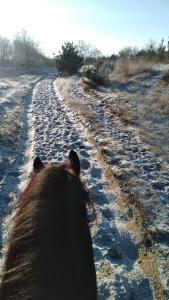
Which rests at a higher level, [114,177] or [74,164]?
[74,164]

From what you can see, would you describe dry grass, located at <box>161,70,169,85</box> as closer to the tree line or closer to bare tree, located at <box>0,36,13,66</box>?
the tree line

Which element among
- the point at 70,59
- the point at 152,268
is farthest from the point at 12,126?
the point at 70,59

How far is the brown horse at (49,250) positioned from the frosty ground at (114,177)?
1.95 metres

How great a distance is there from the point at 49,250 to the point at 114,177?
5041 mm

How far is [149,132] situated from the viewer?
920cm

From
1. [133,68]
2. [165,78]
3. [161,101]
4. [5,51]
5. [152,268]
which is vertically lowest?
[152,268]

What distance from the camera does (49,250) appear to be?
164cm

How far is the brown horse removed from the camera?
1502mm

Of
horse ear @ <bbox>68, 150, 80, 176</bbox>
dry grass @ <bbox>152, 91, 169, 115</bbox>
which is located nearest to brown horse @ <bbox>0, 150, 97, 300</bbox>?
horse ear @ <bbox>68, 150, 80, 176</bbox>

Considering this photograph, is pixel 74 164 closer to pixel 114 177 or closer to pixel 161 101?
pixel 114 177

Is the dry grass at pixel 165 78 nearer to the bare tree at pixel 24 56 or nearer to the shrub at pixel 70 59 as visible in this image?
the shrub at pixel 70 59

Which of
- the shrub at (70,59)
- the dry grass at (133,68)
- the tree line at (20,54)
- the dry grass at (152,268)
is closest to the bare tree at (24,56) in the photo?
the tree line at (20,54)

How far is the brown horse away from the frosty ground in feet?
6.39

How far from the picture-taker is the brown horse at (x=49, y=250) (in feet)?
4.93
